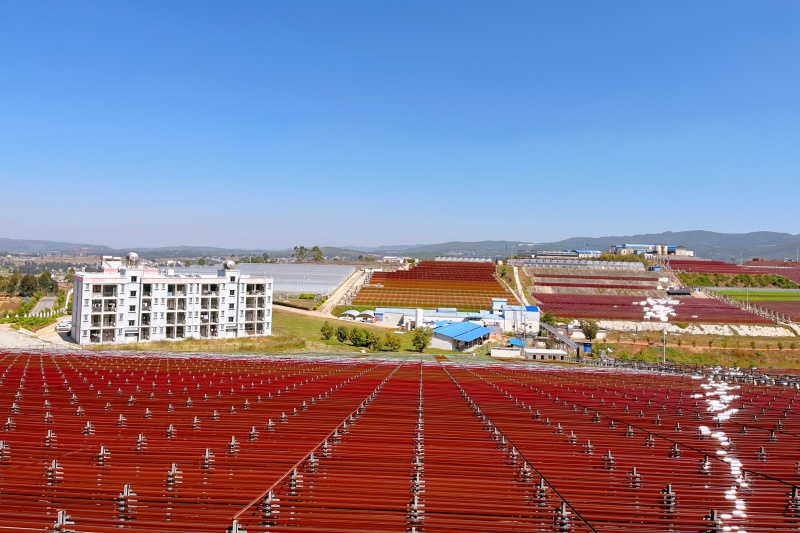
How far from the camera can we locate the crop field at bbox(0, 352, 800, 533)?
445cm

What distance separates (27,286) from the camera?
2682 inches

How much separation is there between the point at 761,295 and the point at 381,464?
259 ft

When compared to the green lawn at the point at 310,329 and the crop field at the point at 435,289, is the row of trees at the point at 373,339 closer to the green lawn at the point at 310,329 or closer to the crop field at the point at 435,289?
the green lawn at the point at 310,329

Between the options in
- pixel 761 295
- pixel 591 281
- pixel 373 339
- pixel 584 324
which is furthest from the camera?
pixel 591 281

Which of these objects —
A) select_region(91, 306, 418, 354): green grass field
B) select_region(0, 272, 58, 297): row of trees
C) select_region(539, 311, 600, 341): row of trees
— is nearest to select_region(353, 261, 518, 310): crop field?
select_region(539, 311, 600, 341): row of trees

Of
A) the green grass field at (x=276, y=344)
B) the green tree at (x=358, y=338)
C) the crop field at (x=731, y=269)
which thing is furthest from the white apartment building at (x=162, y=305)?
the crop field at (x=731, y=269)

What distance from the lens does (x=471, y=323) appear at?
152ft

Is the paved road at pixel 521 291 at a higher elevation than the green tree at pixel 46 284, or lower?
higher

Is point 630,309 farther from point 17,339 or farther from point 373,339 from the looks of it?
point 17,339

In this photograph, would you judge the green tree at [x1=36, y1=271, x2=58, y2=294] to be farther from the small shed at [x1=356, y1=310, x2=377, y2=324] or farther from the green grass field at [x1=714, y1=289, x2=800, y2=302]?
the green grass field at [x1=714, y1=289, x2=800, y2=302]

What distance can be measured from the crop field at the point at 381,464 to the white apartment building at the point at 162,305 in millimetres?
25795

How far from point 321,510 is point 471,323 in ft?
139

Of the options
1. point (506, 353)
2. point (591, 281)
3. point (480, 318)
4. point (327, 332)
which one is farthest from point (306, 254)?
point (506, 353)

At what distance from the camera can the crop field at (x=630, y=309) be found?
172ft
